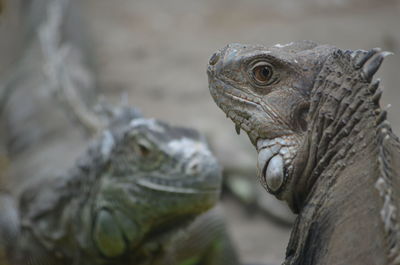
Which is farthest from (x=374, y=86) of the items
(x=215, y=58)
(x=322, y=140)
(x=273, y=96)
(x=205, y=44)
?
(x=205, y=44)

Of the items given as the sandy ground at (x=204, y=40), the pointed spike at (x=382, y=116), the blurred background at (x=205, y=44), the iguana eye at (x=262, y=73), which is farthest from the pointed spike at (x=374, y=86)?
the sandy ground at (x=204, y=40)

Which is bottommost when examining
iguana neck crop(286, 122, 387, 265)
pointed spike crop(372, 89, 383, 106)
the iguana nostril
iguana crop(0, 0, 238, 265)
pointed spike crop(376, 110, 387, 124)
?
iguana crop(0, 0, 238, 265)

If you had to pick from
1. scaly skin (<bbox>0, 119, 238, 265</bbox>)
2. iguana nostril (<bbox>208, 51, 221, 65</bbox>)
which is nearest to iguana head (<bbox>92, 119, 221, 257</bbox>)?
scaly skin (<bbox>0, 119, 238, 265</bbox>)

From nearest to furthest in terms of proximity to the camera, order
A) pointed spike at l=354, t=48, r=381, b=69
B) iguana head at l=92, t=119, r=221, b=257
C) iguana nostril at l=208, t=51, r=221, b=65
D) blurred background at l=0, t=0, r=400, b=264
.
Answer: pointed spike at l=354, t=48, r=381, b=69 → iguana nostril at l=208, t=51, r=221, b=65 → iguana head at l=92, t=119, r=221, b=257 → blurred background at l=0, t=0, r=400, b=264

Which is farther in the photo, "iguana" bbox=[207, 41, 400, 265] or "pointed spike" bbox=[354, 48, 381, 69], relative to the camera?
"pointed spike" bbox=[354, 48, 381, 69]

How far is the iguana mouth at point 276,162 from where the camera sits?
1838 mm

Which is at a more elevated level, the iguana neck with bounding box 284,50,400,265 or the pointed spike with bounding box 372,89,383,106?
the pointed spike with bounding box 372,89,383,106

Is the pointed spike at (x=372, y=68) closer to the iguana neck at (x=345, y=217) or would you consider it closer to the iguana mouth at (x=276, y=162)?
the iguana neck at (x=345, y=217)

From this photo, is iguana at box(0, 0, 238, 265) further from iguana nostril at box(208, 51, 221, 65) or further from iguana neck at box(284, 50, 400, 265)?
iguana neck at box(284, 50, 400, 265)

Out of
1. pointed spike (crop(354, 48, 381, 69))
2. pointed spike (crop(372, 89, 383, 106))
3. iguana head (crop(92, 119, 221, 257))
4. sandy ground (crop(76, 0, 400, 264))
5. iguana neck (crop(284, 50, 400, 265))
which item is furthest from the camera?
sandy ground (crop(76, 0, 400, 264))

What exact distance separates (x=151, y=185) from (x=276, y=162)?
6.49 feet

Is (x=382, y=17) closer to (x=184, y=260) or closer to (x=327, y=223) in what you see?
(x=184, y=260)

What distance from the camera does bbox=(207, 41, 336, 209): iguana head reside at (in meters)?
1.86

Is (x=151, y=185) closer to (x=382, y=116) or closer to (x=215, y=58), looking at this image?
(x=215, y=58)
